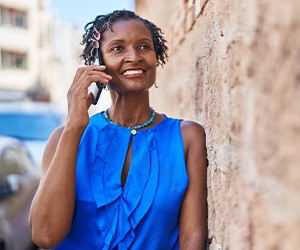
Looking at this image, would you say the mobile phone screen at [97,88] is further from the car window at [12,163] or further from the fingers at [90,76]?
the car window at [12,163]

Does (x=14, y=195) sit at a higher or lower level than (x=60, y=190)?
lower

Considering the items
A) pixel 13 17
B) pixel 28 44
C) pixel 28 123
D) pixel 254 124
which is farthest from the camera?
pixel 28 44

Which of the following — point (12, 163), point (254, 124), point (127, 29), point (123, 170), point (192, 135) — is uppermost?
point (127, 29)

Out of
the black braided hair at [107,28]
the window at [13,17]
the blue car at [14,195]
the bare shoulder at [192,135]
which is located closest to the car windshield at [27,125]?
the blue car at [14,195]

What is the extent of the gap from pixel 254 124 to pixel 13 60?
33.4 meters

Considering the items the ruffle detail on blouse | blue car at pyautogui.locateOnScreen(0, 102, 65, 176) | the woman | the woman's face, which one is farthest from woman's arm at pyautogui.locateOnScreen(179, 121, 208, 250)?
blue car at pyautogui.locateOnScreen(0, 102, 65, 176)

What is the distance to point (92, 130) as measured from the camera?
2.23 metres

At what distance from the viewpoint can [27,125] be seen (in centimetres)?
861

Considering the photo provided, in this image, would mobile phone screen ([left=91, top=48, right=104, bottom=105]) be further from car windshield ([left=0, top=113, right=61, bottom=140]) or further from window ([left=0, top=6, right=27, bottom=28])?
window ([left=0, top=6, right=27, bottom=28])

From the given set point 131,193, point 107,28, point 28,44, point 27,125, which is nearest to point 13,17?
point 28,44

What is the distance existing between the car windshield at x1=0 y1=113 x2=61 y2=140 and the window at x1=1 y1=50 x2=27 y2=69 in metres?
24.5

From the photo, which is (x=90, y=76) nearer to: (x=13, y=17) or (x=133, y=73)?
(x=133, y=73)

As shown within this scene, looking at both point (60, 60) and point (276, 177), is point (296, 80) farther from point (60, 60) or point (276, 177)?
point (60, 60)

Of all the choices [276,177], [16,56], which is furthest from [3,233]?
[16,56]
